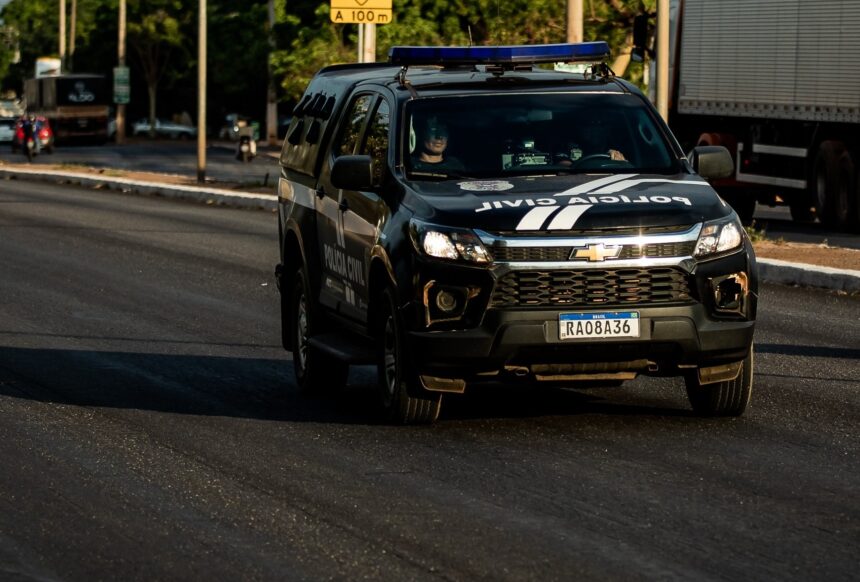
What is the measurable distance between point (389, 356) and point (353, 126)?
190 centimetres

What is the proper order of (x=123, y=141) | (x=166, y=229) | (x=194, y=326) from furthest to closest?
(x=123, y=141) < (x=166, y=229) < (x=194, y=326)

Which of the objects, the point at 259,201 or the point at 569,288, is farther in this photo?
the point at 259,201

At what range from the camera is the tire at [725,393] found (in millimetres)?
10125

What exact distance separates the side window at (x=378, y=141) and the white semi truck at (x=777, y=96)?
56.2ft

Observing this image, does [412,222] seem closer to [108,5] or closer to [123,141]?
[123,141]

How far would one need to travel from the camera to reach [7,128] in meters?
97.1

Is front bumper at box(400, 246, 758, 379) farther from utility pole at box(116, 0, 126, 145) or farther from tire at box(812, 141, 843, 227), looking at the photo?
utility pole at box(116, 0, 126, 145)

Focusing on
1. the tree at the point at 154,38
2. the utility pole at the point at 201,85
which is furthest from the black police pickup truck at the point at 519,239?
the tree at the point at 154,38

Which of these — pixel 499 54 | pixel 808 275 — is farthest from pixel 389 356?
pixel 808 275

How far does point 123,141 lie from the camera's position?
9625 centimetres

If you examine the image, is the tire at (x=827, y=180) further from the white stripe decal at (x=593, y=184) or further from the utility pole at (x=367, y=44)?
the white stripe decal at (x=593, y=184)

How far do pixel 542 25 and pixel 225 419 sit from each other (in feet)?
133

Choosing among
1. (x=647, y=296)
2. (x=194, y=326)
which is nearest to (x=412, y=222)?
(x=647, y=296)

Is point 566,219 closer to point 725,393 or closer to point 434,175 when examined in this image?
point 434,175
